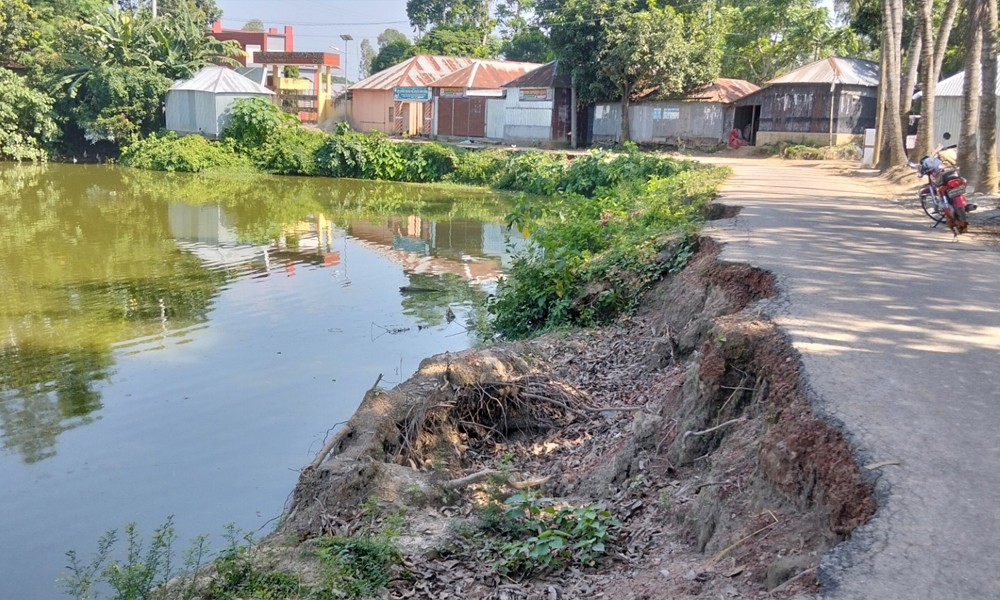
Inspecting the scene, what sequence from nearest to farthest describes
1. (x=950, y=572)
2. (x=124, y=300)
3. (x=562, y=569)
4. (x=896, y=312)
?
(x=950, y=572), (x=562, y=569), (x=896, y=312), (x=124, y=300)

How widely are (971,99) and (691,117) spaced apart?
22.1 meters

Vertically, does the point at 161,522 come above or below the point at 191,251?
below

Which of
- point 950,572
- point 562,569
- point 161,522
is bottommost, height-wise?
point 161,522

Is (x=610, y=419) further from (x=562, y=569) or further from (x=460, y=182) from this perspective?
(x=460, y=182)

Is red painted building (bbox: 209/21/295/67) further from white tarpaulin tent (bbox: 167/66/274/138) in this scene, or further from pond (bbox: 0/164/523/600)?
pond (bbox: 0/164/523/600)

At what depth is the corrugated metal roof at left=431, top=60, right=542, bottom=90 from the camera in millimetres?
45250

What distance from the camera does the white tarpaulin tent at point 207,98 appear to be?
44.0m

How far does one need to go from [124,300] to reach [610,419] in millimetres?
11388

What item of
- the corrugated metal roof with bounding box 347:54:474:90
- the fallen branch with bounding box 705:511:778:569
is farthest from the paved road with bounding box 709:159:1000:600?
the corrugated metal roof with bounding box 347:54:474:90

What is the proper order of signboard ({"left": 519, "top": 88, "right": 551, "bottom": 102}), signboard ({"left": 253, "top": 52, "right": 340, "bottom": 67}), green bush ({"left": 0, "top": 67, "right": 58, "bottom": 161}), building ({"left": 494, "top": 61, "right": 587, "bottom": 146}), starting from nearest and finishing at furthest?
building ({"left": 494, "top": 61, "right": 587, "bottom": 146}) < signboard ({"left": 519, "top": 88, "right": 551, "bottom": 102}) < green bush ({"left": 0, "top": 67, "right": 58, "bottom": 161}) < signboard ({"left": 253, "top": 52, "right": 340, "bottom": 67})

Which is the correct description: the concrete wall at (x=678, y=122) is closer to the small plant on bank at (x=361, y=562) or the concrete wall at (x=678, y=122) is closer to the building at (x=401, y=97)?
the building at (x=401, y=97)

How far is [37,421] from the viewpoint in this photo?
399 inches

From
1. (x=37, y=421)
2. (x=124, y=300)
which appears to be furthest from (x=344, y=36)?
(x=37, y=421)

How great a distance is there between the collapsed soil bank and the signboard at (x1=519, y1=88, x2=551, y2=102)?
104 feet
